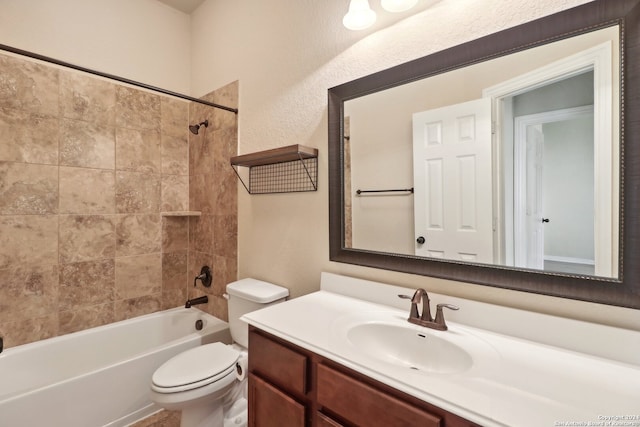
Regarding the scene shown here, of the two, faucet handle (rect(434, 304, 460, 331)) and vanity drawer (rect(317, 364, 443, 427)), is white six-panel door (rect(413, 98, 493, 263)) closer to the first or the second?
faucet handle (rect(434, 304, 460, 331))

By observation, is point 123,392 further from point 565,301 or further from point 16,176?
point 565,301

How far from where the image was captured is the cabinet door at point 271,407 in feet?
3.13

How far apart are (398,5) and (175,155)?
208 centimetres

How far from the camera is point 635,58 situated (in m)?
0.79

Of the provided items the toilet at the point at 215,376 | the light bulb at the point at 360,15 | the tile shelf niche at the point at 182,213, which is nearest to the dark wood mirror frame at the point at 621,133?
the light bulb at the point at 360,15

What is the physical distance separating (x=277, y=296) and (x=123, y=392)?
1.05m

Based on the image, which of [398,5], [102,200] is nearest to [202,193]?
[102,200]

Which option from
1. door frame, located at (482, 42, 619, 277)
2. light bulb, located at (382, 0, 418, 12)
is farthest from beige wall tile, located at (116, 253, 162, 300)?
door frame, located at (482, 42, 619, 277)

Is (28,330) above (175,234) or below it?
below

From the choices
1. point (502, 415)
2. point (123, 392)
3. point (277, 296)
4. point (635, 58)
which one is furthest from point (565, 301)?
point (123, 392)

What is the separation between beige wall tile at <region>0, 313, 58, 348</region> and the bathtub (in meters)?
0.05

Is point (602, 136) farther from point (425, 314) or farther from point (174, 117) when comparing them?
point (174, 117)

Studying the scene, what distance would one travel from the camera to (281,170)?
1754mm

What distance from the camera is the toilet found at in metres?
1.34
